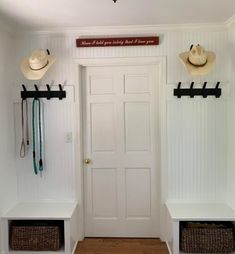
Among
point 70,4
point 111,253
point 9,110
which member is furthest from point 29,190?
point 70,4

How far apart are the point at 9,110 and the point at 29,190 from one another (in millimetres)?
976

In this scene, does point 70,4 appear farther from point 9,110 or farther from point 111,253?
point 111,253

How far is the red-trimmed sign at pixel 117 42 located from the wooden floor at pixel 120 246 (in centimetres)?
229

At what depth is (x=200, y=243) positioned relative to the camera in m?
2.82

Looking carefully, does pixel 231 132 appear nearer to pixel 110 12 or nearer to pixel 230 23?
pixel 230 23

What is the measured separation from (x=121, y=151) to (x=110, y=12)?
1554 millimetres

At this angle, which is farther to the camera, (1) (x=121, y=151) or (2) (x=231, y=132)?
(1) (x=121, y=151)

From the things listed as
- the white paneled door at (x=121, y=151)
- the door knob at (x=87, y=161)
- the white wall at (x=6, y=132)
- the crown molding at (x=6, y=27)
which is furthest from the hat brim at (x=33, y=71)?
the door knob at (x=87, y=161)

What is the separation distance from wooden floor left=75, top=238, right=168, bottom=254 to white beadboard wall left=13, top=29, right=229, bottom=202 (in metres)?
0.58

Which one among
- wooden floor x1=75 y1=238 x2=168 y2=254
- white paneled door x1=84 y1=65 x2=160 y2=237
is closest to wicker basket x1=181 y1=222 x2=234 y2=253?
wooden floor x1=75 y1=238 x2=168 y2=254

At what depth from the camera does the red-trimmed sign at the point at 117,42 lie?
3094 mm

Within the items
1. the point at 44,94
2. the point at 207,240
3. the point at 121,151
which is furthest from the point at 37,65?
the point at 207,240

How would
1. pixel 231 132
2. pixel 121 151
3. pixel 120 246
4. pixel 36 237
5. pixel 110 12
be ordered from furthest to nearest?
pixel 121 151 < pixel 120 246 < pixel 231 132 < pixel 36 237 < pixel 110 12

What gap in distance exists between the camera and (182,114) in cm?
317
